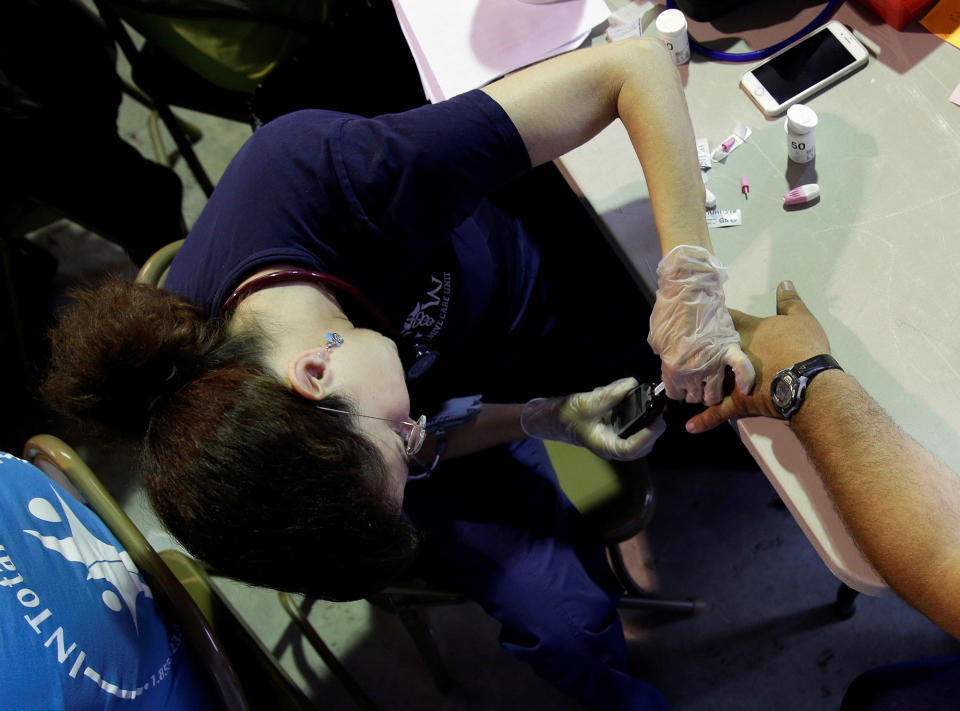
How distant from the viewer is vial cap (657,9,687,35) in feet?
3.76

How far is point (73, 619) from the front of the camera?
3.13ft

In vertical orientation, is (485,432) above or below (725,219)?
below

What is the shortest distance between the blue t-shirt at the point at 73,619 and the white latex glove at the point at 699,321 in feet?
2.61

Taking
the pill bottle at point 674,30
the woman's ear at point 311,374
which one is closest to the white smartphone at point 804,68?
the pill bottle at point 674,30

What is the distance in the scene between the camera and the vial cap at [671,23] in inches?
45.1

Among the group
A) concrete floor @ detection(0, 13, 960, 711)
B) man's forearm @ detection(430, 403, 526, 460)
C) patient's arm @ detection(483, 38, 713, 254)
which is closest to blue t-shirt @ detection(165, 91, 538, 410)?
patient's arm @ detection(483, 38, 713, 254)

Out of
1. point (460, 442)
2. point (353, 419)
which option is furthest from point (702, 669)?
point (353, 419)

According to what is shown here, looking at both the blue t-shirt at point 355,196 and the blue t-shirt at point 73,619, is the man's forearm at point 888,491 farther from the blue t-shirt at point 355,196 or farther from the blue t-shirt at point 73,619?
the blue t-shirt at point 73,619

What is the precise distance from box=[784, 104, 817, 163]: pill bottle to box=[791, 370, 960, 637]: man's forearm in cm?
33

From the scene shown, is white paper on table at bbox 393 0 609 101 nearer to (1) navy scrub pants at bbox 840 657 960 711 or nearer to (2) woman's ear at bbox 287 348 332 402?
(2) woman's ear at bbox 287 348 332 402

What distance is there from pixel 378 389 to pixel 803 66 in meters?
0.80

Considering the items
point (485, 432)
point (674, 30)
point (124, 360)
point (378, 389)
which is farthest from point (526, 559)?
point (674, 30)

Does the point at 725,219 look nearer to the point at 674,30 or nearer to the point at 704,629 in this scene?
the point at 674,30

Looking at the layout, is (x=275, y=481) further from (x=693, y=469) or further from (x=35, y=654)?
(x=693, y=469)
